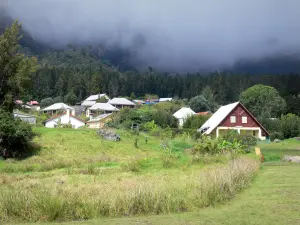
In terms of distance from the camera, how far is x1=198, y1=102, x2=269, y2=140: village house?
50.0m

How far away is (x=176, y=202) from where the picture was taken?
915cm

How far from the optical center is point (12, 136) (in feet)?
82.8

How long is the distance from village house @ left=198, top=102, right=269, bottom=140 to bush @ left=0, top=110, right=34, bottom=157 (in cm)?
2940

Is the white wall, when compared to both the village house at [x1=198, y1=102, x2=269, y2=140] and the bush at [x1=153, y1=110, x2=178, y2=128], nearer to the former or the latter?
the bush at [x1=153, y1=110, x2=178, y2=128]

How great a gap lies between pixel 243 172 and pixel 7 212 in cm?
864

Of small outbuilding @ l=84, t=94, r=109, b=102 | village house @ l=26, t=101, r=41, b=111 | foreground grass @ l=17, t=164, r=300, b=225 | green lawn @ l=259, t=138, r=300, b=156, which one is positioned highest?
small outbuilding @ l=84, t=94, r=109, b=102

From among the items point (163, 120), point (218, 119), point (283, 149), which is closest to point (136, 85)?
point (163, 120)

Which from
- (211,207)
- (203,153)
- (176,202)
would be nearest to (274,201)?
(211,207)

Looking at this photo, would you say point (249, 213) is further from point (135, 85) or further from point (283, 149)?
point (135, 85)

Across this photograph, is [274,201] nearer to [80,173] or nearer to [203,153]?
[80,173]

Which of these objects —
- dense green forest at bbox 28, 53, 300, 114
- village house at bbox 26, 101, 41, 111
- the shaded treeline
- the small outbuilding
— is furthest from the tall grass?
the shaded treeline

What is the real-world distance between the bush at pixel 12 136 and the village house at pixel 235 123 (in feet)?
96.5

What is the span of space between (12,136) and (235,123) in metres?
34.7

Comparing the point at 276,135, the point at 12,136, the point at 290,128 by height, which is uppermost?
the point at 290,128
